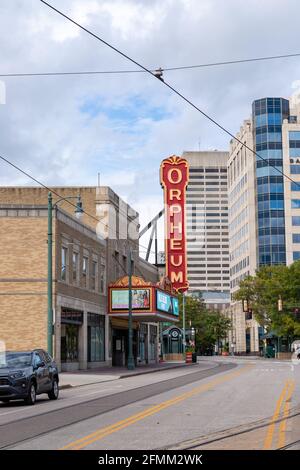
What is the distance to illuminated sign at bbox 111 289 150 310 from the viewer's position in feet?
171

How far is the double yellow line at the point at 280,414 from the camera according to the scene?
12.1 meters

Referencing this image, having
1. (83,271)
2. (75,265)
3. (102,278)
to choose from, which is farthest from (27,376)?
(102,278)

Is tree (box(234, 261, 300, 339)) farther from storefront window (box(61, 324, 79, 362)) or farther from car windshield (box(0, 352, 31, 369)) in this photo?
car windshield (box(0, 352, 31, 369))

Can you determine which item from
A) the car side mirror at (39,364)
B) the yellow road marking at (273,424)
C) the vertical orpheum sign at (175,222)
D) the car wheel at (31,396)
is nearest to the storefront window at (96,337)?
the vertical orpheum sign at (175,222)

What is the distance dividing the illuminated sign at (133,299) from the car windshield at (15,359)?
29531 mm

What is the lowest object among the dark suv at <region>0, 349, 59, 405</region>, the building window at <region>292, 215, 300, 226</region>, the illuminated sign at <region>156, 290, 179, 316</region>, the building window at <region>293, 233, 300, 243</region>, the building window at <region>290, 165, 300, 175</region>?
the dark suv at <region>0, 349, 59, 405</region>

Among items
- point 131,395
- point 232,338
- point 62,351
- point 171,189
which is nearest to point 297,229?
point 232,338

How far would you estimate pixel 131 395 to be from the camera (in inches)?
971

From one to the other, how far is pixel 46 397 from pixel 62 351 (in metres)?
17.5

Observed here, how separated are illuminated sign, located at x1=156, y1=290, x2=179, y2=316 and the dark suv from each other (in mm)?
29554

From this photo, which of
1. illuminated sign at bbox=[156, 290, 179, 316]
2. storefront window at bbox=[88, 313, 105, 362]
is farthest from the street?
illuminated sign at bbox=[156, 290, 179, 316]

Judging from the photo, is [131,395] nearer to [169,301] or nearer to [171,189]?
[169,301]

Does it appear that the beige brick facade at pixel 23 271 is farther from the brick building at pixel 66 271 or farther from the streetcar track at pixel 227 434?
the streetcar track at pixel 227 434

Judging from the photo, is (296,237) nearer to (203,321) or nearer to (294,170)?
(294,170)
